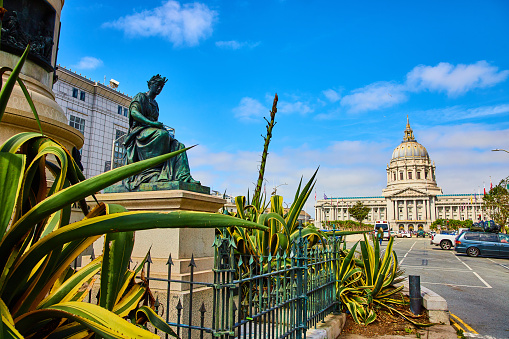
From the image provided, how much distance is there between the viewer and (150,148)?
5.11 m

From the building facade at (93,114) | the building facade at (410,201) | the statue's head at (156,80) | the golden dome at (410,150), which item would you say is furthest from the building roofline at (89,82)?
the golden dome at (410,150)

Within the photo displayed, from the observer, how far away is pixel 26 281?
171cm

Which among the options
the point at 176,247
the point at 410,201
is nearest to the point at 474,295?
the point at 176,247

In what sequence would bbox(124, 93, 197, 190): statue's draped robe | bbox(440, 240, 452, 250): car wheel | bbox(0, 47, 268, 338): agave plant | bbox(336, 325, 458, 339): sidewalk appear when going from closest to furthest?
bbox(0, 47, 268, 338): agave plant → bbox(124, 93, 197, 190): statue's draped robe → bbox(336, 325, 458, 339): sidewalk → bbox(440, 240, 452, 250): car wheel

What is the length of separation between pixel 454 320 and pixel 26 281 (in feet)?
22.7

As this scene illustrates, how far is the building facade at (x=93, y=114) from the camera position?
34.3 metres

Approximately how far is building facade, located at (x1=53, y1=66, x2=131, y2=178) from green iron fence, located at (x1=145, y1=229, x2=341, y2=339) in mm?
31001

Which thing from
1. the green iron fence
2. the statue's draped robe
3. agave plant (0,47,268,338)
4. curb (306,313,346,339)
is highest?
the statue's draped robe

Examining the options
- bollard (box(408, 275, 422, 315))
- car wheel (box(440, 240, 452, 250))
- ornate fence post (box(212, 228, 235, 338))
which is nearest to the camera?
ornate fence post (box(212, 228, 235, 338))

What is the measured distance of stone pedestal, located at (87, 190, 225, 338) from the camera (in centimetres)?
384

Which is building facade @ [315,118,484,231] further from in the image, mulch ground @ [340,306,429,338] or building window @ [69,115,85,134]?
mulch ground @ [340,306,429,338]

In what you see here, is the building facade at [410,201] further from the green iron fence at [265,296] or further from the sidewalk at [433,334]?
the green iron fence at [265,296]

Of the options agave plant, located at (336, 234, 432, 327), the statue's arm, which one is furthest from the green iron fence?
the statue's arm

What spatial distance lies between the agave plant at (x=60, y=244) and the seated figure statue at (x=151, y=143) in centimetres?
284
